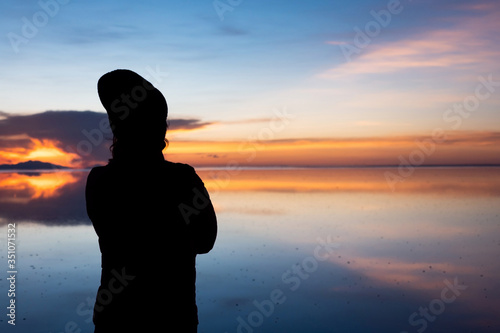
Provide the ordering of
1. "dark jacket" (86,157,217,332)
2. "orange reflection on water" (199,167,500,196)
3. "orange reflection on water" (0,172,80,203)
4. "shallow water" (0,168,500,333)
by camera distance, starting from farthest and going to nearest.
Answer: "orange reflection on water" (199,167,500,196) < "orange reflection on water" (0,172,80,203) < "shallow water" (0,168,500,333) < "dark jacket" (86,157,217,332)

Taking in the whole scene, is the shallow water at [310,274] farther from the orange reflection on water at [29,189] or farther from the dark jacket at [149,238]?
the orange reflection on water at [29,189]

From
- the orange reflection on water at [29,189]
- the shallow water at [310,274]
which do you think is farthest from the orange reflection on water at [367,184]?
the shallow water at [310,274]

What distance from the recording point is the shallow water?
6996 millimetres

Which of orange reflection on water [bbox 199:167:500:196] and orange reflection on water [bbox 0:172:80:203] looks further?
orange reflection on water [bbox 199:167:500:196]

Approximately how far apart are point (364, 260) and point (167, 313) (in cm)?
931

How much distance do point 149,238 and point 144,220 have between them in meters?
0.07

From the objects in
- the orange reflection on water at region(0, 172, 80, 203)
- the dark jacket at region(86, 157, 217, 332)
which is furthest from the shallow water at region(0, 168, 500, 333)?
the orange reflection on water at region(0, 172, 80, 203)

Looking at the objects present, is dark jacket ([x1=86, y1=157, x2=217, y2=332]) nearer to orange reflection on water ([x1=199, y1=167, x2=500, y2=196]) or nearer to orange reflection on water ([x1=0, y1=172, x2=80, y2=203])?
orange reflection on water ([x1=0, y1=172, x2=80, y2=203])

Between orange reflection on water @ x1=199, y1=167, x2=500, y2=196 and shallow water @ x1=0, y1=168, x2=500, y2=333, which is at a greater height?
orange reflection on water @ x1=199, y1=167, x2=500, y2=196

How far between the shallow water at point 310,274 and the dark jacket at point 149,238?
5 cm

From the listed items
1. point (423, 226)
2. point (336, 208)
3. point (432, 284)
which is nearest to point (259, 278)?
point (432, 284)

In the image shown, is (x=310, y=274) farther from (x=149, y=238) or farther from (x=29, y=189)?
(x=29, y=189)

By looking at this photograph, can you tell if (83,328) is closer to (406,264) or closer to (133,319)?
(133,319)

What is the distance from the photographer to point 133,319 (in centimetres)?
184
